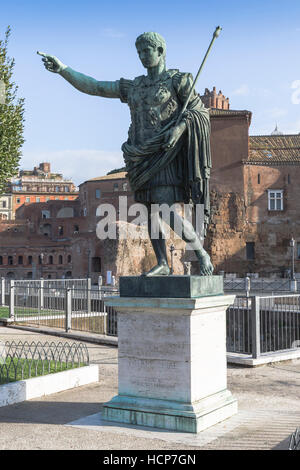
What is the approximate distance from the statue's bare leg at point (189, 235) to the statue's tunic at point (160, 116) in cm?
20

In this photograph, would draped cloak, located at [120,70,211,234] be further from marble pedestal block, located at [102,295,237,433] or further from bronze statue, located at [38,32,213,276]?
marble pedestal block, located at [102,295,237,433]

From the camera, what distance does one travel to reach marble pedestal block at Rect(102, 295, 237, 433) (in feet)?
14.9

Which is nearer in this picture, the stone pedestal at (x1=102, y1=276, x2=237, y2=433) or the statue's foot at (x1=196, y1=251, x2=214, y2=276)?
the stone pedestal at (x1=102, y1=276, x2=237, y2=433)

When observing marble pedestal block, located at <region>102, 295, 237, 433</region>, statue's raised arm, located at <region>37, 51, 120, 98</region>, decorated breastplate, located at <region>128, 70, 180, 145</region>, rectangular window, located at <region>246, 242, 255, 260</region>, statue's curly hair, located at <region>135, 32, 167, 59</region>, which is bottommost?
marble pedestal block, located at <region>102, 295, 237, 433</region>

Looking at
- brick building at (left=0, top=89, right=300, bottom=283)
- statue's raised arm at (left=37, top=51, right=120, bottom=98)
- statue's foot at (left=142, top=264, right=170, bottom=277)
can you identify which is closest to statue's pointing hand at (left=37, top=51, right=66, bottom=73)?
statue's raised arm at (left=37, top=51, right=120, bottom=98)

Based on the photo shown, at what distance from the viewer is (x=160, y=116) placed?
506 centimetres

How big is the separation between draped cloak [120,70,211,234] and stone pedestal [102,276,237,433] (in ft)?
3.50

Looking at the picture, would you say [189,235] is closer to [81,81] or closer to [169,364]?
[169,364]

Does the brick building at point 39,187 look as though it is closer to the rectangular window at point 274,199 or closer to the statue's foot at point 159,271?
the rectangular window at point 274,199

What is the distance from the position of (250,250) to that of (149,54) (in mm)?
34867

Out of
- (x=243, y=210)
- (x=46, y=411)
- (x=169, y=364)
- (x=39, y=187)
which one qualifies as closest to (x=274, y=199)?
(x=243, y=210)
